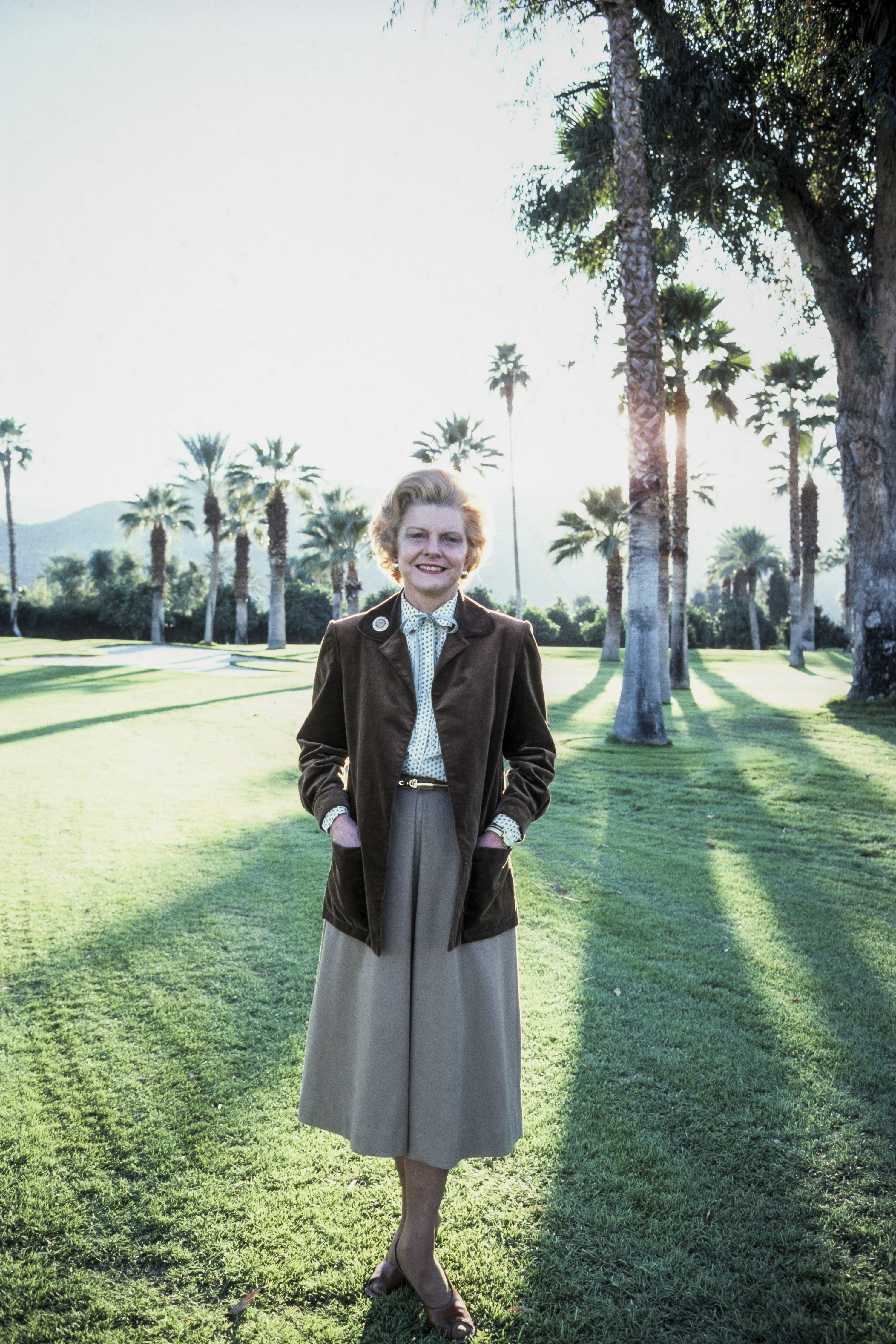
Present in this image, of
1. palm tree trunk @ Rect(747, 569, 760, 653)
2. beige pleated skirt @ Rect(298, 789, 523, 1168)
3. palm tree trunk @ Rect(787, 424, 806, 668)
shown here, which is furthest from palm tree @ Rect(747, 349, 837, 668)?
beige pleated skirt @ Rect(298, 789, 523, 1168)

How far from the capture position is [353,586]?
128 feet

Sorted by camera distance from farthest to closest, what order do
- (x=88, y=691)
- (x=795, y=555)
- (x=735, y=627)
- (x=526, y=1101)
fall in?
(x=735, y=627), (x=795, y=555), (x=88, y=691), (x=526, y=1101)

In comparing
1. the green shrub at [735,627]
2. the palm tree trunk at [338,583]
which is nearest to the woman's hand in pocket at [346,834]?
the palm tree trunk at [338,583]

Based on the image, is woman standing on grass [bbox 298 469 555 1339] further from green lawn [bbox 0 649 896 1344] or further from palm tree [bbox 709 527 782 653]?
palm tree [bbox 709 527 782 653]

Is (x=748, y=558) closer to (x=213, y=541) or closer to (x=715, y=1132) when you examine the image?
(x=213, y=541)

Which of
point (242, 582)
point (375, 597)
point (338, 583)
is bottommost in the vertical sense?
point (375, 597)

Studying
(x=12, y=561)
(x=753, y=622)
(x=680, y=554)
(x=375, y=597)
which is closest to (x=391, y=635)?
(x=680, y=554)

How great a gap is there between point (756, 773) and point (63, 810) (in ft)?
25.7

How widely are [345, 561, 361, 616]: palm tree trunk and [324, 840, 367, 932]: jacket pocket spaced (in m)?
36.7

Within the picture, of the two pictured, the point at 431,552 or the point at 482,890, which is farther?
the point at 431,552

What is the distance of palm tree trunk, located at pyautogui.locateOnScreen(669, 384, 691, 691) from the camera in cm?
1978

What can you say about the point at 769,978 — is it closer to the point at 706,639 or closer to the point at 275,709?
the point at 275,709

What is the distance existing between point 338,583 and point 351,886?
40.1 m

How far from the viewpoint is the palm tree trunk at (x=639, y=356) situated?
10234 millimetres
